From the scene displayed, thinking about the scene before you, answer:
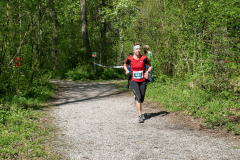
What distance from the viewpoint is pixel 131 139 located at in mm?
5426

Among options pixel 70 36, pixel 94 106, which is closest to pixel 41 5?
pixel 94 106

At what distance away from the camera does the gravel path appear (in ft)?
14.7

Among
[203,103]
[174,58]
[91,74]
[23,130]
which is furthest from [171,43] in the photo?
[91,74]

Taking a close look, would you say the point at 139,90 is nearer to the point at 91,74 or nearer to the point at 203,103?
the point at 203,103

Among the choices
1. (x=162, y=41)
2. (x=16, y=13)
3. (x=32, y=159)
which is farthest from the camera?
(x=162, y=41)

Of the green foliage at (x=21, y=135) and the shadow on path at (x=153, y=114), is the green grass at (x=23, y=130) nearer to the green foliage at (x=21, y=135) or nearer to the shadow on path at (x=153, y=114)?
the green foliage at (x=21, y=135)

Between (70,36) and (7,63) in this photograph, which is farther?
(70,36)

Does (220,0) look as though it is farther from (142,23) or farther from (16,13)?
(16,13)

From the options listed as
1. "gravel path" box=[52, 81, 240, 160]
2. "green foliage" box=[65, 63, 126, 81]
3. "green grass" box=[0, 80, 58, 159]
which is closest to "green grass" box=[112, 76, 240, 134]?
"gravel path" box=[52, 81, 240, 160]

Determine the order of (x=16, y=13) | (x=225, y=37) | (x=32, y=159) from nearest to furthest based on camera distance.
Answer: (x=32, y=159)
(x=225, y=37)
(x=16, y=13)

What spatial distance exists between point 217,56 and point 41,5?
7.40 meters

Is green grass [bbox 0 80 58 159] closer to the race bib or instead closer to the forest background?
the forest background

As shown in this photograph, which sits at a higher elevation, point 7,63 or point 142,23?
point 142,23

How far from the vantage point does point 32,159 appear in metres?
4.28
